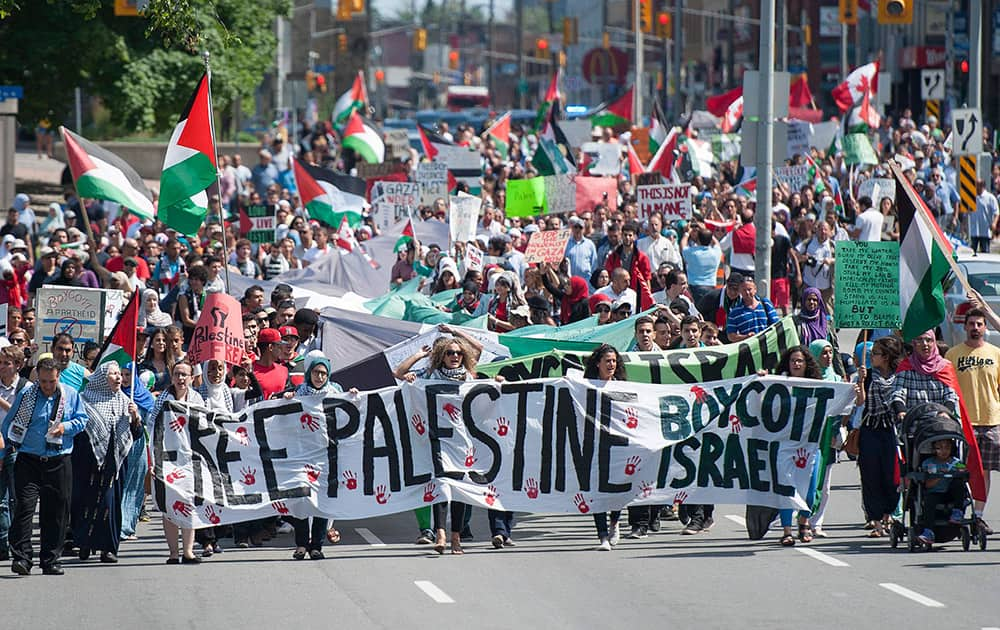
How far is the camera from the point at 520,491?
472 inches

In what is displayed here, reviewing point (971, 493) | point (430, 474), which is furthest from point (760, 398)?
point (430, 474)

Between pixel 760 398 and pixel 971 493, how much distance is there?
1.52 meters

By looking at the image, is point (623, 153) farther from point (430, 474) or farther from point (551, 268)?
point (430, 474)

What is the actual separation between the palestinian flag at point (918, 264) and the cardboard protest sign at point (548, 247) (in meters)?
8.05

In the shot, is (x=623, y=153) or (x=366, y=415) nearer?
(x=366, y=415)

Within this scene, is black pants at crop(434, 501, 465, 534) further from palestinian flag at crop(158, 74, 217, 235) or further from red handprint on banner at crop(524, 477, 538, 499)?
palestinian flag at crop(158, 74, 217, 235)

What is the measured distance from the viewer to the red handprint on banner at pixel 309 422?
11945 mm

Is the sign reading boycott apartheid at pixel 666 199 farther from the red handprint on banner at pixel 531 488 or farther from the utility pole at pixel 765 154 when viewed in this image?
the red handprint on banner at pixel 531 488

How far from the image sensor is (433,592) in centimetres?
1041

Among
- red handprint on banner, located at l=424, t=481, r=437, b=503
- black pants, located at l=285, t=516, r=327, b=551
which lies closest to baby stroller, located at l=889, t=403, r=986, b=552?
red handprint on banner, located at l=424, t=481, r=437, b=503

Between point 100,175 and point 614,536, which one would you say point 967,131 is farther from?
point 614,536

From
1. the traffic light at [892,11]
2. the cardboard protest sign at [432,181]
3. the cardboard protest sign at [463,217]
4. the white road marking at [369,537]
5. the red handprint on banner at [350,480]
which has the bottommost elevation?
the white road marking at [369,537]

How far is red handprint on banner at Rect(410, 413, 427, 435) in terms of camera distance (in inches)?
473

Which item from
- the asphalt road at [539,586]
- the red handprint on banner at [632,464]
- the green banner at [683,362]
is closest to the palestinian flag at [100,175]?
the asphalt road at [539,586]
